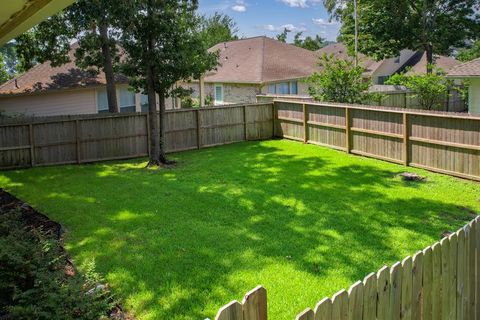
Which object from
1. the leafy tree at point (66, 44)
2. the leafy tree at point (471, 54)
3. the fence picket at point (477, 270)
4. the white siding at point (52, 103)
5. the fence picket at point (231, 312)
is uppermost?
the leafy tree at point (471, 54)

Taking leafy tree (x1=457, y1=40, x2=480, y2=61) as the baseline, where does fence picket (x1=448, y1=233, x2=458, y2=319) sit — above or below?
below

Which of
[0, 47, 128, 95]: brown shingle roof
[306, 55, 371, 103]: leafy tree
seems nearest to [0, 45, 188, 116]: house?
[0, 47, 128, 95]: brown shingle roof

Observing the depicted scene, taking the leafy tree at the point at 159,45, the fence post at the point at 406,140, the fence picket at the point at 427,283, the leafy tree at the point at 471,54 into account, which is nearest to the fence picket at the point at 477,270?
the fence picket at the point at 427,283

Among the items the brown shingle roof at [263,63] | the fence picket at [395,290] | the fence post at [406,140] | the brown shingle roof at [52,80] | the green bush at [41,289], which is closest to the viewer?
the fence picket at [395,290]

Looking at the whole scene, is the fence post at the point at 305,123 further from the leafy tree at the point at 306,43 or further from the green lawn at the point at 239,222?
the leafy tree at the point at 306,43

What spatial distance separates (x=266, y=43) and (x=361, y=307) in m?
33.1

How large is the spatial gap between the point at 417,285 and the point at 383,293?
47cm

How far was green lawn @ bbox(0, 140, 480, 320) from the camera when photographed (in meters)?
6.59

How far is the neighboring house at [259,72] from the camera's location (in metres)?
31.4

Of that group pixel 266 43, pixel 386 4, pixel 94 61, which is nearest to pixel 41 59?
pixel 94 61

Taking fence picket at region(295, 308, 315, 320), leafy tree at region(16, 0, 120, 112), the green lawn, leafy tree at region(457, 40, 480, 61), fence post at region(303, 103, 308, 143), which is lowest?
the green lawn

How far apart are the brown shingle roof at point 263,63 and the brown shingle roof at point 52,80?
989cm

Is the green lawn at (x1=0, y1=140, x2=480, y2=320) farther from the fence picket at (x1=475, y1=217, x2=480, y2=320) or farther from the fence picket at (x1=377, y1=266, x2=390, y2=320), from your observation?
the fence picket at (x1=377, y1=266, x2=390, y2=320)

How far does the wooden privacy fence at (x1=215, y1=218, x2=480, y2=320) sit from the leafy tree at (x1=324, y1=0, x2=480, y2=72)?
30.1m
